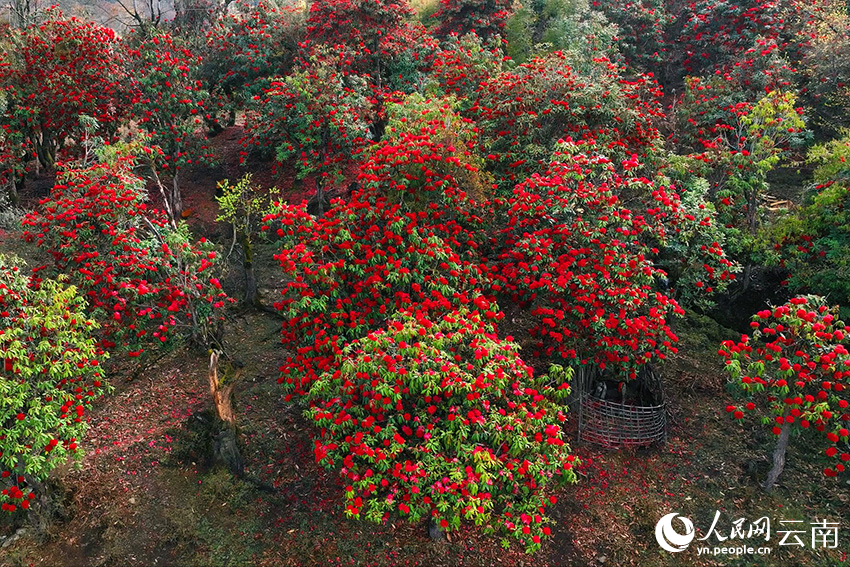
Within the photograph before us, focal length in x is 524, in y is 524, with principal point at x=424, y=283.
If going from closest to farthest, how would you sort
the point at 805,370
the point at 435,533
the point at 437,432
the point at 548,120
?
the point at 437,432 → the point at 805,370 → the point at 435,533 → the point at 548,120

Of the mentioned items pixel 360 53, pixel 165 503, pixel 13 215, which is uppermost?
pixel 360 53

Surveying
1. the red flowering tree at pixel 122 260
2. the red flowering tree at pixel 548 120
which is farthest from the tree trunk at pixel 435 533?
the red flowering tree at pixel 548 120

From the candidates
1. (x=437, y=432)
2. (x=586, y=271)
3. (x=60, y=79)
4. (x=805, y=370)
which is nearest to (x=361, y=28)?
(x=60, y=79)

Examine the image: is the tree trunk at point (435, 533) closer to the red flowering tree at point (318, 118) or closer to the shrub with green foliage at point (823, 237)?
the shrub with green foliage at point (823, 237)

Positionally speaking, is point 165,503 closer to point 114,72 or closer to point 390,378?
point 390,378

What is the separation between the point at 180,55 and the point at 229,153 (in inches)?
195

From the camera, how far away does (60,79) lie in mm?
16609

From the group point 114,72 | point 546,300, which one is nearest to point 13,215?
point 114,72

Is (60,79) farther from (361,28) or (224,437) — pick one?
(224,437)

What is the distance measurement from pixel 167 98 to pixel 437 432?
14.6m

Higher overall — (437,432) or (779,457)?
(437,432)

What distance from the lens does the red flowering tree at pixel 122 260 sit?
9.77 m

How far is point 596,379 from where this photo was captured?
12.1 meters

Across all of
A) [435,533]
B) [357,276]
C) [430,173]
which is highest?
[430,173]
